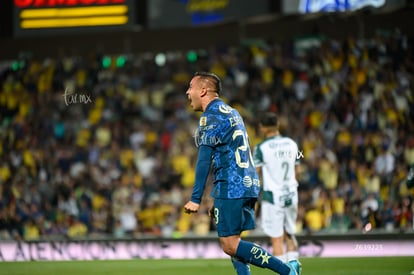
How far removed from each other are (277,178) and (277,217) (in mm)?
486

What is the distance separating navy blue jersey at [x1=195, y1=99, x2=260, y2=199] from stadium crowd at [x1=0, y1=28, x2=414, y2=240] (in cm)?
836

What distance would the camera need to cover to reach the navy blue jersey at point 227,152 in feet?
26.2

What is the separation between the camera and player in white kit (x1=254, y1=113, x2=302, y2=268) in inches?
437

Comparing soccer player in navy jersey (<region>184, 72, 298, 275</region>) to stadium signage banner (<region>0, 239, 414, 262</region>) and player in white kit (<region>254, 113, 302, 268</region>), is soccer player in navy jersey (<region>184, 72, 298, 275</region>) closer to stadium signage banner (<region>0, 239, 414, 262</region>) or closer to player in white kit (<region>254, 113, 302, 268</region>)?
player in white kit (<region>254, 113, 302, 268</region>)

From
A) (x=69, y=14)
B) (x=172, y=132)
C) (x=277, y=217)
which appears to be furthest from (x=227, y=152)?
(x=172, y=132)

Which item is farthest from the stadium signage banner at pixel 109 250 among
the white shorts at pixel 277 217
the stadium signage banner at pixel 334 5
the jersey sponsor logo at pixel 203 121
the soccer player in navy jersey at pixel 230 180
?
the jersey sponsor logo at pixel 203 121

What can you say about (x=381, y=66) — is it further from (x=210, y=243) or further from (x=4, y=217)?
(x=4, y=217)

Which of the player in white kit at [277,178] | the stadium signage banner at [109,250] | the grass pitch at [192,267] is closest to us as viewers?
the player in white kit at [277,178]

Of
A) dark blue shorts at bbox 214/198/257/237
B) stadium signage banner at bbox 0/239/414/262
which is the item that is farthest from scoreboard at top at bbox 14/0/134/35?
dark blue shorts at bbox 214/198/257/237

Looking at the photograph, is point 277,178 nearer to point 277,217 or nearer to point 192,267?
point 277,217

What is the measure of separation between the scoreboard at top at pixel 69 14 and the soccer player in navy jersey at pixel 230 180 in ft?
24.7

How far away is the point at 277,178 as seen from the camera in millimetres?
11172

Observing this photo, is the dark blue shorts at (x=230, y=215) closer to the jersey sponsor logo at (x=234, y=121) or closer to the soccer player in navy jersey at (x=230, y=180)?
the soccer player in navy jersey at (x=230, y=180)

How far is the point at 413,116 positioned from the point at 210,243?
6.25m
